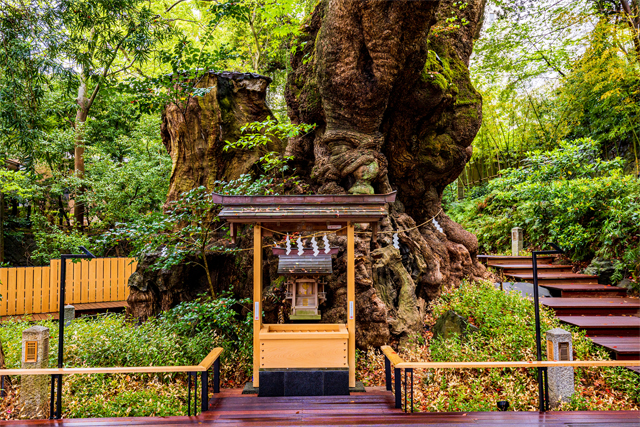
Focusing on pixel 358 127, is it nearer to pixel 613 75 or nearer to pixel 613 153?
pixel 613 75

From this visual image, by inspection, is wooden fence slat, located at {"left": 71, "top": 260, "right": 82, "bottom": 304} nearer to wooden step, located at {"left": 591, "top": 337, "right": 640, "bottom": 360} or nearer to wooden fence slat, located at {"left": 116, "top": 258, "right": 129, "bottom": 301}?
wooden fence slat, located at {"left": 116, "top": 258, "right": 129, "bottom": 301}

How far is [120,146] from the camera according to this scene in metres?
15.7

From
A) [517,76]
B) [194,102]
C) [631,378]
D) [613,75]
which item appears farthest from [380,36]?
[517,76]

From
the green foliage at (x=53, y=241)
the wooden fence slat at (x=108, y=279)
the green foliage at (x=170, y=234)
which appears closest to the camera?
the green foliage at (x=170, y=234)

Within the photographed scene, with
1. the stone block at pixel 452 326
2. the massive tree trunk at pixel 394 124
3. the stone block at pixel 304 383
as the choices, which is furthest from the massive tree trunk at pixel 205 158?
the stone block at pixel 452 326

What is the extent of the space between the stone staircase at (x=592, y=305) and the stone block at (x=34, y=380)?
8.69 metres

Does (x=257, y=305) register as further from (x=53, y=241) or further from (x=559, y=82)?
Answer: (x=559, y=82)

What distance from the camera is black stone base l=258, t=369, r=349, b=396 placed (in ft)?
16.4

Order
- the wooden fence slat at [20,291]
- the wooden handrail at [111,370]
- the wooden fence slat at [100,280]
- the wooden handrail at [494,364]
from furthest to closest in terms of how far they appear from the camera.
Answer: the wooden fence slat at [100,280]
the wooden fence slat at [20,291]
the wooden handrail at [494,364]
the wooden handrail at [111,370]

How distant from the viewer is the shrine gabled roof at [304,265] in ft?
18.1

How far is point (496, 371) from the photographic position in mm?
5445

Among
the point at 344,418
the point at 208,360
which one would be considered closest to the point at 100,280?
the point at 208,360

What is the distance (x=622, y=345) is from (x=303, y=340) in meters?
5.40

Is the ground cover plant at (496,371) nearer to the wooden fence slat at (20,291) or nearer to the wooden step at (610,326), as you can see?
the wooden step at (610,326)
